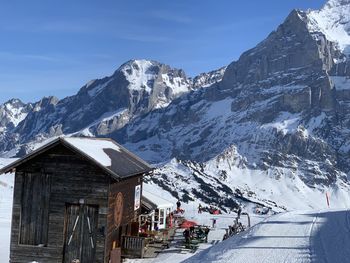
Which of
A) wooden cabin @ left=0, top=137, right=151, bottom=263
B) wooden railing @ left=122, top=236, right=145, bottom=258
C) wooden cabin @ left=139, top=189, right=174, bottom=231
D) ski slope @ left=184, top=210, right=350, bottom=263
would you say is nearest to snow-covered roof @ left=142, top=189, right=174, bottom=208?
wooden cabin @ left=139, top=189, right=174, bottom=231

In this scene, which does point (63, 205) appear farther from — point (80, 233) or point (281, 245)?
point (281, 245)

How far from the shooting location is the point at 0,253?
27.9 meters

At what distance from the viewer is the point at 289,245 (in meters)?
20.5

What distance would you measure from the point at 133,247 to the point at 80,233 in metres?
3.70

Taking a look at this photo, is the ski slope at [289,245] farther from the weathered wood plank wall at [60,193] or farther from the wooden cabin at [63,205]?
the weathered wood plank wall at [60,193]

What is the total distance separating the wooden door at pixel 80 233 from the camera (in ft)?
76.8

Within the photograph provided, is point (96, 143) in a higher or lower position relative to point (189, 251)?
higher

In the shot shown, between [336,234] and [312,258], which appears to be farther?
[336,234]

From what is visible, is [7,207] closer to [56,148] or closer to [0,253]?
[0,253]

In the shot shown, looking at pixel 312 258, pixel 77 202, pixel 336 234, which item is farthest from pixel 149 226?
pixel 312 258

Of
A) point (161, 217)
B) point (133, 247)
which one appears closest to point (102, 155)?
point (133, 247)

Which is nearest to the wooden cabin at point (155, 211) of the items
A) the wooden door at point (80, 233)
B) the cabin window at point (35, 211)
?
the wooden door at point (80, 233)

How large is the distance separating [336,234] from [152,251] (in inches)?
409

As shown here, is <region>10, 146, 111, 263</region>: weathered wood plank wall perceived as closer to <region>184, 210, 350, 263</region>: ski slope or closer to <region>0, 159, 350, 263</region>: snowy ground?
<region>0, 159, 350, 263</region>: snowy ground
